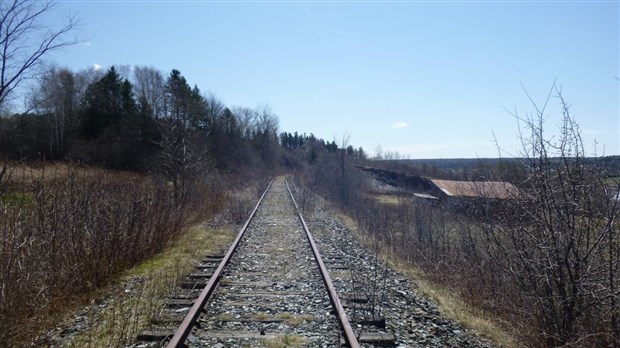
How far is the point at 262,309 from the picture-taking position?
544 cm

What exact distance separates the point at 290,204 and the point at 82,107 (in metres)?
36.9

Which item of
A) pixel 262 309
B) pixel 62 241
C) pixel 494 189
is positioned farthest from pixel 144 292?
pixel 494 189

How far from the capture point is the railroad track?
14.4 ft

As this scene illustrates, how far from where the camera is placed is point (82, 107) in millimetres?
46219

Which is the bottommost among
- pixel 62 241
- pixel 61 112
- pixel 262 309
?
pixel 262 309

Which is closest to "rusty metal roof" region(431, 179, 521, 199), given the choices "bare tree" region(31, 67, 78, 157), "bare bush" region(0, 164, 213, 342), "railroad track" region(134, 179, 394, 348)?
"railroad track" region(134, 179, 394, 348)

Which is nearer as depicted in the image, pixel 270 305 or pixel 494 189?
pixel 270 305

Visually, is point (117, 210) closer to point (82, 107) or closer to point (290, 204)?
point (290, 204)

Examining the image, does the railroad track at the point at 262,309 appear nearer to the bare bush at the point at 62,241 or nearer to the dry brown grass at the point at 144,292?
the dry brown grass at the point at 144,292

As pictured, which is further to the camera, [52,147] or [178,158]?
[52,147]

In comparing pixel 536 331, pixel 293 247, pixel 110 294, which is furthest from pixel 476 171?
pixel 110 294

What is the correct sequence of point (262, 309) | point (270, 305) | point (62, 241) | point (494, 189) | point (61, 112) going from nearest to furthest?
point (262, 309), point (270, 305), point (62, 241), point (494, 189), point (61, 112)

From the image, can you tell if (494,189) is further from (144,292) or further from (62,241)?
(62,241)

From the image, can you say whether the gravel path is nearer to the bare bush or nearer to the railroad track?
the railroad track
